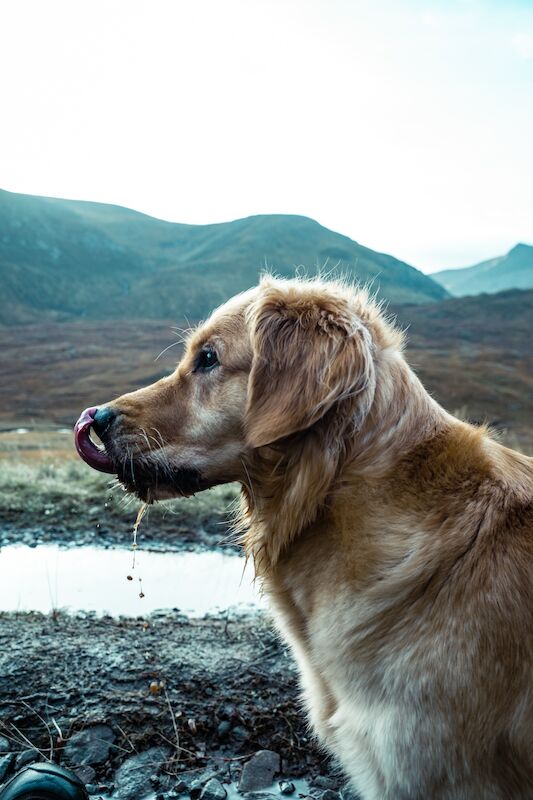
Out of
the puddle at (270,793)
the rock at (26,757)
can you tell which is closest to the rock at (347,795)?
the puddle at (270,793)

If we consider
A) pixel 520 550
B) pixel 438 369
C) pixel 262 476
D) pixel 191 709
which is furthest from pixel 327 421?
pixel 438 369

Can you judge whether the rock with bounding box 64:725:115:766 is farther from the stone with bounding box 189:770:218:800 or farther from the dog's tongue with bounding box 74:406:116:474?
the dog's tongue with bounding box 74:406:116:474

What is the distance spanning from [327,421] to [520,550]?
0.95 m

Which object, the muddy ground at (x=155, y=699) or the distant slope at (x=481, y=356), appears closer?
the muddy ground at (x=155, y=699)

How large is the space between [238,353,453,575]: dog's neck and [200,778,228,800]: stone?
1391mm

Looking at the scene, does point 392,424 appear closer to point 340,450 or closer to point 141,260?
point 340,450

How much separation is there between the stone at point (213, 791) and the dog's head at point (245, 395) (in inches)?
64.0

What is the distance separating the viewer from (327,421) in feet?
10.3

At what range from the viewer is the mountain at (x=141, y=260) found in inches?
4003

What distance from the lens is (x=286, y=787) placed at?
3.88 meters

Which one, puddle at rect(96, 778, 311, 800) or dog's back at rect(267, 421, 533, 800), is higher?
dog's back at rect(267, 421, 533, 800)

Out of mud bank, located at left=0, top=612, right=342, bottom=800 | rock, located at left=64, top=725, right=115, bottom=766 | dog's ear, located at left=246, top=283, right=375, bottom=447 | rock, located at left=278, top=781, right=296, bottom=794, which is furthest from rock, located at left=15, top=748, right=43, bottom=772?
dog's ear, located at left=246, top=283, right=375, bottom=447

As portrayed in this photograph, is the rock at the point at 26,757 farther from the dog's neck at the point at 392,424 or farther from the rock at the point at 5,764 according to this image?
the dog's neck at the point at 392,424

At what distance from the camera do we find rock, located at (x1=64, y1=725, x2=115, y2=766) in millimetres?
3996
